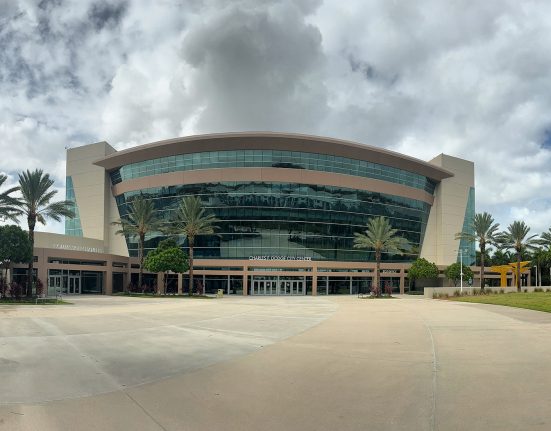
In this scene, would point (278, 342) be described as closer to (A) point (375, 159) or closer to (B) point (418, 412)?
(B) point (418, 412)

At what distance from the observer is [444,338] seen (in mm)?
15078

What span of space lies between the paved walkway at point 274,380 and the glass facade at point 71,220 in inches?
2285

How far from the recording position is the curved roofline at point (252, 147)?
60.5 m

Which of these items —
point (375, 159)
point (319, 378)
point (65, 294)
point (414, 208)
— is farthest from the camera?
point (414, 208)

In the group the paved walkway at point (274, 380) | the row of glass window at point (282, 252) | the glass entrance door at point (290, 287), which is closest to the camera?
the paved walkway at point (274, 380)

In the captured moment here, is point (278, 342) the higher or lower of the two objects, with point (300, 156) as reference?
lower

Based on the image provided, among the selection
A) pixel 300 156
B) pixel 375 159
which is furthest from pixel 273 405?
pixel 375 159

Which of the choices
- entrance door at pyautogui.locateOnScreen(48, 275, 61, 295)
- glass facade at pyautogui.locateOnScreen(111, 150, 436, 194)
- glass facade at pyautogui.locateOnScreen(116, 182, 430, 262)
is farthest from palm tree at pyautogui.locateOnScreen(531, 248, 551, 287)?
entrance door at pyautogui.locateOnScreen(48, 275, 61, 295)

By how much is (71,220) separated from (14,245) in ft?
111

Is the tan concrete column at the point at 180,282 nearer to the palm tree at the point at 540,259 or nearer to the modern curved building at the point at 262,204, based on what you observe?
the modern curved building at the point at 262,204

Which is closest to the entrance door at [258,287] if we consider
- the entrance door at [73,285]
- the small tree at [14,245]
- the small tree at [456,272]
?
the entrance door at [73,285]

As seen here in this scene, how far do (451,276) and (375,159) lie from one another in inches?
852

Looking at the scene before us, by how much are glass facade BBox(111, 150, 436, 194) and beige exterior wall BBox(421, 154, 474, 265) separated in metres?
10.8

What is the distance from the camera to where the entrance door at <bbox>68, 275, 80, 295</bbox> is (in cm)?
5242
